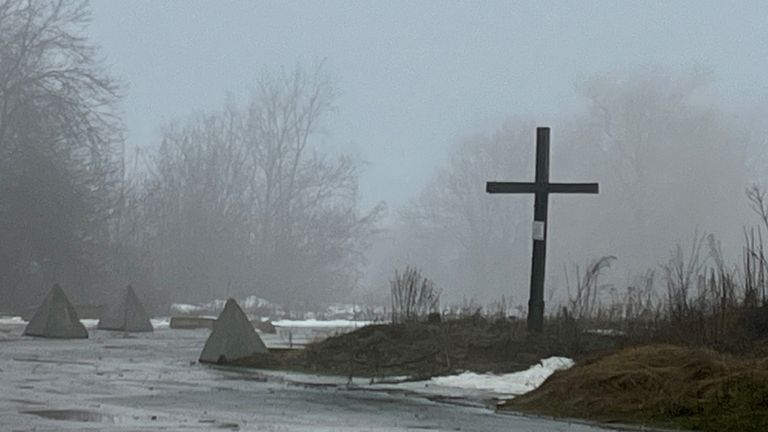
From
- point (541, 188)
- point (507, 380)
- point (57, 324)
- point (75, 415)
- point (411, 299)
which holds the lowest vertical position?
point (75, 415)

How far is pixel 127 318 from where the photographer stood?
4231 cm

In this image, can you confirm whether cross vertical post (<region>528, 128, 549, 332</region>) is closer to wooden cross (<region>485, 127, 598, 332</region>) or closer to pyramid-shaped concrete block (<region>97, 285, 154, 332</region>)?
wooden cross (<region>485, 127, 598, 332</region>)

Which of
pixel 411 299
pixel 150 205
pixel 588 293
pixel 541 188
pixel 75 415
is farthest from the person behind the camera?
pixel 150 205

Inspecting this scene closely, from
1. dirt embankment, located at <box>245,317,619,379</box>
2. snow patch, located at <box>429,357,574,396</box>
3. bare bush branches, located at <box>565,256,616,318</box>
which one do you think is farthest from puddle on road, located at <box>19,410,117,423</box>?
bare bush branches, located at <box>565,256,616,318</box>

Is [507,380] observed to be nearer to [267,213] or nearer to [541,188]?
[541,188]

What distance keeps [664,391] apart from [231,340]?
11.4 m

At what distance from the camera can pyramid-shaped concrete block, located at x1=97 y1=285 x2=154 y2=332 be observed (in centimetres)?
4219

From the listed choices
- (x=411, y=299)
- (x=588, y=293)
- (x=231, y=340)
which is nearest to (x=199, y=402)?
(x=231, y=340)

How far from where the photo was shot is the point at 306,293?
92375 millimetres

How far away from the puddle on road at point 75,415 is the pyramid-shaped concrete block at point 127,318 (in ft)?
95.2

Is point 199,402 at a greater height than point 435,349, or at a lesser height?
lesser

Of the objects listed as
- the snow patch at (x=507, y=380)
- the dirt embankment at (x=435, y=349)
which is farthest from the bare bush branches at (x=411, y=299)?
the snow patch at (x=507, y=380)

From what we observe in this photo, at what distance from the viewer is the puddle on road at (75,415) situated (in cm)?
1245

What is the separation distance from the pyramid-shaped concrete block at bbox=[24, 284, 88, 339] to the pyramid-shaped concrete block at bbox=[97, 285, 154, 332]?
241 inches
